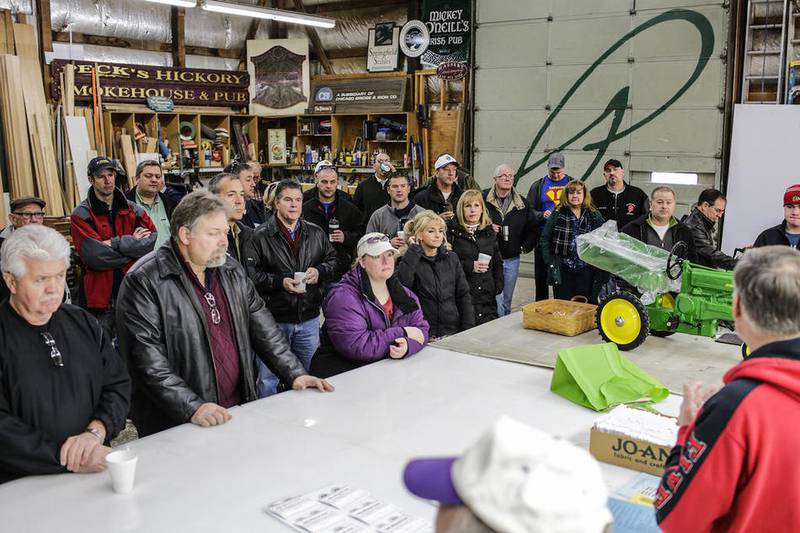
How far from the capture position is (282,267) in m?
4.84

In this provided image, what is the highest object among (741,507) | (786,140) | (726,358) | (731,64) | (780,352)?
(731,64)

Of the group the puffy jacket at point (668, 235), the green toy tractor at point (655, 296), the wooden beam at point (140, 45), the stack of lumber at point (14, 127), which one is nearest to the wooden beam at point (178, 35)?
the wooden beam at point (140, 45)

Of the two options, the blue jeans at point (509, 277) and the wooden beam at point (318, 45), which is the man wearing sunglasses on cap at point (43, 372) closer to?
the blue jeans at point (509, 277)

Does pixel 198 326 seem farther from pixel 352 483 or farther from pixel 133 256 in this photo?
pixel 133 256

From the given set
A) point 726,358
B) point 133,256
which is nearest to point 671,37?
point 726,358

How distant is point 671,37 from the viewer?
849 centimetres

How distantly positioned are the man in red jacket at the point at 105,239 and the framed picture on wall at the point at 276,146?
21.1 feet

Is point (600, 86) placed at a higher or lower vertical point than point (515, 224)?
higher

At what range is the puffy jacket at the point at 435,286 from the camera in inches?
184

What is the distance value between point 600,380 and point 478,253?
2.56 m

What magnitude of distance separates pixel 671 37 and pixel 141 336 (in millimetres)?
7526

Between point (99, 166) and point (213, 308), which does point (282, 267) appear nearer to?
point (99, 166)

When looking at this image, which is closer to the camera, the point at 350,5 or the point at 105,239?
the point at 105,239

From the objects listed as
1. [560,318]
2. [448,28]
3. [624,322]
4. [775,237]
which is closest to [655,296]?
[624,322]
